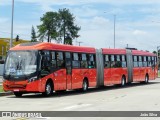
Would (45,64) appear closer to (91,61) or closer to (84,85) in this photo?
(84,85)

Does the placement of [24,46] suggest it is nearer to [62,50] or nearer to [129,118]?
[62,50]

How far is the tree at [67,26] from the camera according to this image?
329 ft

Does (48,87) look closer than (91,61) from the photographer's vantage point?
Yes

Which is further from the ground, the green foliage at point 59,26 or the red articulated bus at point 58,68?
the green foliage at point 59,26

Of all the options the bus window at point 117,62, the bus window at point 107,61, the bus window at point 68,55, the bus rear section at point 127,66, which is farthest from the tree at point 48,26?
the bus window at point 68,55

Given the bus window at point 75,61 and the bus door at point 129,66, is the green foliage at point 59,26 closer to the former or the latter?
the bus door at point 129,66

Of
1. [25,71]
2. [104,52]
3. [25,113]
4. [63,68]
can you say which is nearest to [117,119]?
[25,113]

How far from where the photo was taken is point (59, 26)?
337 ft

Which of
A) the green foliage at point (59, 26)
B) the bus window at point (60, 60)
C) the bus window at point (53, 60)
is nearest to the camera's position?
the bus window at point (53, 60)

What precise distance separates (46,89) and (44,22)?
79.1 meters

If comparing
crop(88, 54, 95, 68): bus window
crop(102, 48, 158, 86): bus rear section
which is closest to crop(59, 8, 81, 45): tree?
crop(102, 48, 158, 86): bus rear section

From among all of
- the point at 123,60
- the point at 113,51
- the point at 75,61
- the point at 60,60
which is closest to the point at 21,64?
the point at 60,60

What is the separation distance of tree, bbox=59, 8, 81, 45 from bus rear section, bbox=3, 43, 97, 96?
238 ft

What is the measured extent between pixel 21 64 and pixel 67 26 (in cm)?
7761
